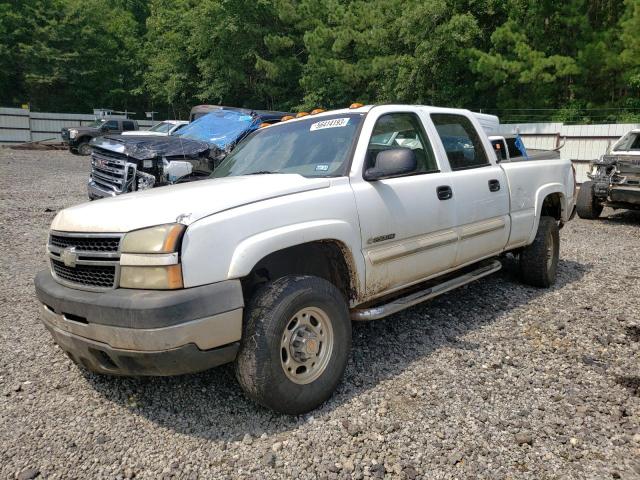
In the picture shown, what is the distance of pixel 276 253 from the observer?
3.09 meters

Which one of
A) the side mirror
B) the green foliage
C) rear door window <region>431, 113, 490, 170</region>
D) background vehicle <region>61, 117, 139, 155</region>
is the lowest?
the side mirror

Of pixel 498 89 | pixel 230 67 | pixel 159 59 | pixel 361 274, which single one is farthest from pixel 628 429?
pixel 159 59

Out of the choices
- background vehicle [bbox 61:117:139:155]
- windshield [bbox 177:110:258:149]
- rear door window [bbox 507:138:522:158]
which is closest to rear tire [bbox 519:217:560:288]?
rear door window [bbox 507:138:522:158]

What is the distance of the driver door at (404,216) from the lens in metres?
3.42

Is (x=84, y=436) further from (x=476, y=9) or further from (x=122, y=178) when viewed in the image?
(x=476, y=9)

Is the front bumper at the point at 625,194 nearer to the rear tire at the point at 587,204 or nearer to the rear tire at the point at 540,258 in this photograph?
the rear tire at the point at 587,204

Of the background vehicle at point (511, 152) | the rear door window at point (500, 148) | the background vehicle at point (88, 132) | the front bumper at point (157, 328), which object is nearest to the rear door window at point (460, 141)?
the background vehicle at point (511, 152)

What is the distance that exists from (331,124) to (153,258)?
1.86 meters

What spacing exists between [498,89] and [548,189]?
669 inches

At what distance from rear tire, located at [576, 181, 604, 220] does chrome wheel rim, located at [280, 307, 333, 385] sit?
8.93 meters

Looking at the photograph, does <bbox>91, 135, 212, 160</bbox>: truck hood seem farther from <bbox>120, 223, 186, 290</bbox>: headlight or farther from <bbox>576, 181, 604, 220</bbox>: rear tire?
<bbox>576, 181, 604, 220</bbox>: rear tire

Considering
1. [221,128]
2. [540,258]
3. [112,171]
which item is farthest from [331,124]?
[221,128]

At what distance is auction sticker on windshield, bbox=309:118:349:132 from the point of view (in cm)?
380

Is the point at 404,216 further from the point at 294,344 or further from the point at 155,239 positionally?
the point at 155,239
